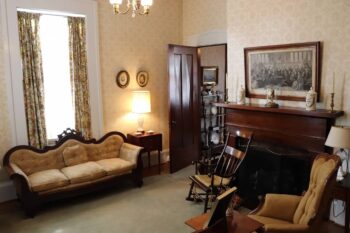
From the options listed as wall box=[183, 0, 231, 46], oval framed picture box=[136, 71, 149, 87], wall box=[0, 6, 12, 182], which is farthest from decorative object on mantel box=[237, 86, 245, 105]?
wall box=[0, 6, 12, 182]

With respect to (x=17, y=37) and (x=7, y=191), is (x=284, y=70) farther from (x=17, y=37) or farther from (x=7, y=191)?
(x=7, y=191)

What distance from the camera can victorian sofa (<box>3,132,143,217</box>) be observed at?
146 inches

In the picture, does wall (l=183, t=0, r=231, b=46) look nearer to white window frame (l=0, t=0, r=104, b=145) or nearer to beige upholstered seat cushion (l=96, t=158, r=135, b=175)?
white window frame (l=0, t=0, r=104, b=145)

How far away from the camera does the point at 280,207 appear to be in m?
2.80

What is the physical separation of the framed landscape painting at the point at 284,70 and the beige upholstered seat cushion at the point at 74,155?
264 centimetres

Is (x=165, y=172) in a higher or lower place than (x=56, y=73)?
lower

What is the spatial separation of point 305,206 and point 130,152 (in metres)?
2.79

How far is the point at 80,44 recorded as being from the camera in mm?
4711

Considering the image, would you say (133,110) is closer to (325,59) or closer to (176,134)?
(176,134)

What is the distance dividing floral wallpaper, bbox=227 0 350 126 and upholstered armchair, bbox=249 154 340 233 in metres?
0.96

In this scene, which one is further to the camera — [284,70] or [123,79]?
[123,79]

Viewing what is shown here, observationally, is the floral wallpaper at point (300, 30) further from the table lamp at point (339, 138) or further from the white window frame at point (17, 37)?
the white window frame at point (17, 37)

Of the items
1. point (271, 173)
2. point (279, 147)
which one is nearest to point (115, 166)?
point (271, 173)

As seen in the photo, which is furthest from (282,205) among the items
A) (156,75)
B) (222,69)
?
(222,69)
